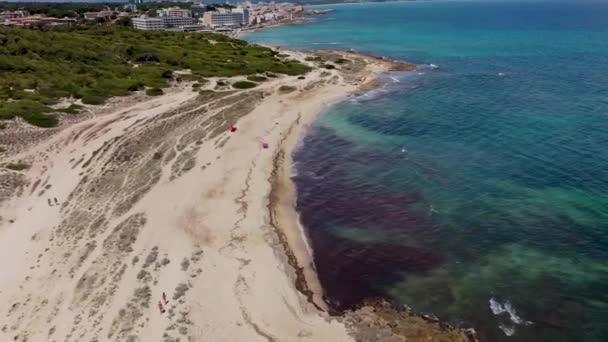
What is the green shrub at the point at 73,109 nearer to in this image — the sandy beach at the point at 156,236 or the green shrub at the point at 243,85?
the sandy beach at the point at 156,236

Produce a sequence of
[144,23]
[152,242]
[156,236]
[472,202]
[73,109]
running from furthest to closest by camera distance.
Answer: [144,23]
[73,109]
[472,202]
[156,236]
[152,242]

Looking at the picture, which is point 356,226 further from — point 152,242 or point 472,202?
point 152,242

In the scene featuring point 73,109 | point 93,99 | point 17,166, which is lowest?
point 17,166

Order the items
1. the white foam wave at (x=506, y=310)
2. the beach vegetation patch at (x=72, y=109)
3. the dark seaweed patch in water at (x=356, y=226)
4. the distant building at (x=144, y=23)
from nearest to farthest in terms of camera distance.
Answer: the white foam wave at (x=506, y=310)
the dark seaweed patch in water at (x=356, y=226)
the beach vegetation patch at (x=72, y=109)
the distant building at (x=144, y=23)

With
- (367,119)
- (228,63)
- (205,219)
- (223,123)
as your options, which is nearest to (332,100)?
(367,119)

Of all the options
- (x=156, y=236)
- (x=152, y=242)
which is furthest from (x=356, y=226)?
(x=152, y=242)

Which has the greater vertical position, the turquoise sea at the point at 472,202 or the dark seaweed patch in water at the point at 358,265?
the turquoise sea at the point at 472,202

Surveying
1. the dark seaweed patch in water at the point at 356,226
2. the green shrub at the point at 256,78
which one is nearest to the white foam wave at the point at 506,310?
the dark seaweed patch in water at the point at 356,226

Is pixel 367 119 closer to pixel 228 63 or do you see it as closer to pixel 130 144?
pixel 130 144
